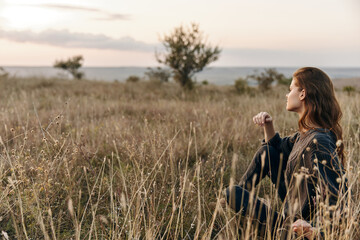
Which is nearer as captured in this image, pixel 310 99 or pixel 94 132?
pixel 310 99

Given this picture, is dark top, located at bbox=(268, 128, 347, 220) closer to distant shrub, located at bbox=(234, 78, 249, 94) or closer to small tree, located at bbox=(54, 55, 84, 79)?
distant shrub, located at bbox=(234, 78, 249, 94)

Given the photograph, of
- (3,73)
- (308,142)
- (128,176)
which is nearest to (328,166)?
(308,142)

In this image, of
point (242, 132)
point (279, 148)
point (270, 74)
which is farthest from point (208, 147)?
point (270, 74)

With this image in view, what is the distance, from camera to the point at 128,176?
2.80m

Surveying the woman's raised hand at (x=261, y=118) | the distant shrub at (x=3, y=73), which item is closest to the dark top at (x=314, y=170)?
the woman's raised hand at (x=261, y=118)

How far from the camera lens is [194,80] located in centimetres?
1355

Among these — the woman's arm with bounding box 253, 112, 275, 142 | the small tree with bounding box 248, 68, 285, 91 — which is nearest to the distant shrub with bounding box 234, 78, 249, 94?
the small tree with bounding box 248, 68, 285, 91

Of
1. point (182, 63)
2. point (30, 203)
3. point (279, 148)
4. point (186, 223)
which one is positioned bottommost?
point (186, 223)

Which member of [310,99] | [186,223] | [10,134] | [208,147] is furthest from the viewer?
[10,134]

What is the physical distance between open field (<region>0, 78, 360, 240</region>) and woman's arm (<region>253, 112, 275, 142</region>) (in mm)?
446

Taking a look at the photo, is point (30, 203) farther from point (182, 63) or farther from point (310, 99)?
point (182, 63)

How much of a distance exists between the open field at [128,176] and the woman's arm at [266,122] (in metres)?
0.45

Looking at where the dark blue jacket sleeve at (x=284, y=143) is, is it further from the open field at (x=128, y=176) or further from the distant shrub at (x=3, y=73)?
the distant shrub at (x=3, y=73)

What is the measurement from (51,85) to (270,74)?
373 inches
